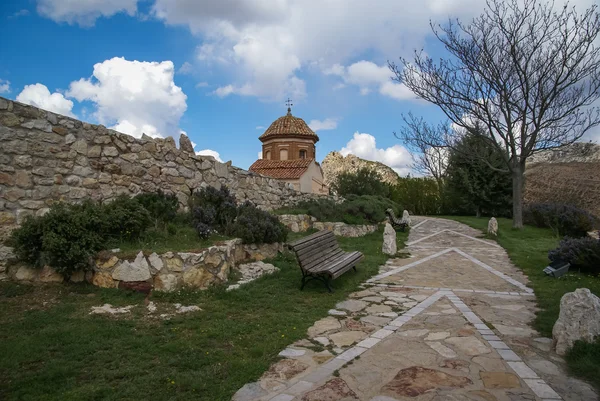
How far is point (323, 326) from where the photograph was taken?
4.76 m

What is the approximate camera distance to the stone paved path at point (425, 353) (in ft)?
10.2

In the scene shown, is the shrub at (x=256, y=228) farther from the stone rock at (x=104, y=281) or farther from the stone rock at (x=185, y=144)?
the stone rock at (x=104, y=281)

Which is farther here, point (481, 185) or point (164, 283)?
point (481, 185)

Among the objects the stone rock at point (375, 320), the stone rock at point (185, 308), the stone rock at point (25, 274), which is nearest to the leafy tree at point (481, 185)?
the stone rock at point (375, 320)

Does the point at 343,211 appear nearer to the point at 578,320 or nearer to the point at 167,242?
the point at 167,242

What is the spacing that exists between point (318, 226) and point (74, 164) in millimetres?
8252

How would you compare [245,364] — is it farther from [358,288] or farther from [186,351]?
[358,288]

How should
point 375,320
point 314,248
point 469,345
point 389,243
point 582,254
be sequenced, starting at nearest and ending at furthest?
1. point 469,345
2. point 375,320
3. point 314,248
4. point 582,254
5. point 389,243

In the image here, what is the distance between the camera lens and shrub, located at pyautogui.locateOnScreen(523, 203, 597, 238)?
1459 cm

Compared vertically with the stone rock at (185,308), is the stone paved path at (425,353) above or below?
below

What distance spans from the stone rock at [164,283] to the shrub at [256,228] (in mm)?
2123

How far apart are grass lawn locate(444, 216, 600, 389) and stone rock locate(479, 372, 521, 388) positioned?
2.00 feet

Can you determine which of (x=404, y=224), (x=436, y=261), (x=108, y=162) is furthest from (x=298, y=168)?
(x=108, y=162)

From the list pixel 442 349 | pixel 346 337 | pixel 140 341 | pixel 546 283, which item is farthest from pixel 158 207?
pixel 546 283
